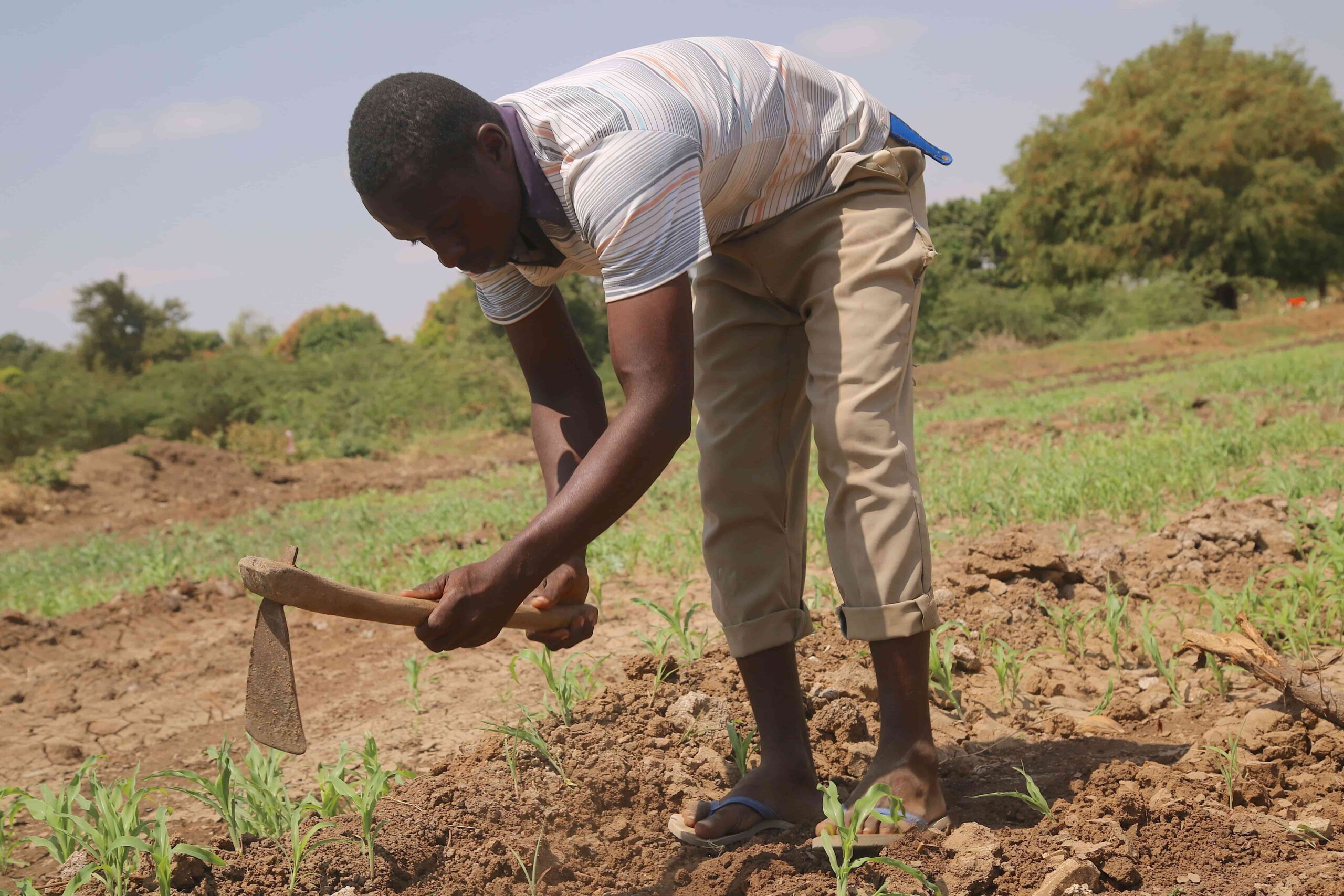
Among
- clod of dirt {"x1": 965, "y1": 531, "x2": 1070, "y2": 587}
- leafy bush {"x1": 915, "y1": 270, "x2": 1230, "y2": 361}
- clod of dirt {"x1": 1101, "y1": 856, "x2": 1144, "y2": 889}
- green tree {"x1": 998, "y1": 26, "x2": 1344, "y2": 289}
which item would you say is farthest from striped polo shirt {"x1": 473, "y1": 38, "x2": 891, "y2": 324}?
green tree {"x1": 998, "y1": 26, "x2": 1344, "y2": 289}

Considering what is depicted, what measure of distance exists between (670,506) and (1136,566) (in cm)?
349

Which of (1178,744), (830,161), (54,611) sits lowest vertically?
(1178,744)

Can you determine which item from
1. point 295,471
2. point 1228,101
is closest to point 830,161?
point 295,471

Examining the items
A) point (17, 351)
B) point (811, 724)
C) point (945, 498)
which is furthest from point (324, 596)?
point (17, 351)

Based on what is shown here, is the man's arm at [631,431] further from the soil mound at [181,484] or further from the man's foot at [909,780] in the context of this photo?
the soil mound at [181,484]

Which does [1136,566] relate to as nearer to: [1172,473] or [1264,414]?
[1172,473]

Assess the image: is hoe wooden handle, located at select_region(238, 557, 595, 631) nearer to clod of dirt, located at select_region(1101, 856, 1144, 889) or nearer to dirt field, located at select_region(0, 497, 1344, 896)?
dirt field, located at select_region(0, 497, 1344, 896)

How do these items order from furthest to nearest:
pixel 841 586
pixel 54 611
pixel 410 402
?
pixel 410 402, pixel 54 611, pixel 841 586

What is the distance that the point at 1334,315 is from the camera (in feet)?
76.3

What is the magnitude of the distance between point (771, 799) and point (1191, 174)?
28936mm

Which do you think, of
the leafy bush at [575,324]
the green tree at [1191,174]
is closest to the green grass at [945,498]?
the leafy bush at [575,324]

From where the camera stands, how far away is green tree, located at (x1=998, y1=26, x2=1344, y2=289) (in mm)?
26281

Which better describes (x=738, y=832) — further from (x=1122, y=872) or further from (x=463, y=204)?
(x=463, y=204)

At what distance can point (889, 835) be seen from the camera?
186 cm
